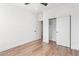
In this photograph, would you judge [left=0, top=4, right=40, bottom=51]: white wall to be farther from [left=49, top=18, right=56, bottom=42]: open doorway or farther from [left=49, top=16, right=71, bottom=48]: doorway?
[left=49, top=16, right=71, bottom=48]: doorway

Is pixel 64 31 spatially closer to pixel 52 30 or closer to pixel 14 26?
pixel 52 30

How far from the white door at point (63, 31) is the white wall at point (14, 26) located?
247cm

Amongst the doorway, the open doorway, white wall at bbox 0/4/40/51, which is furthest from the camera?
the open doorway

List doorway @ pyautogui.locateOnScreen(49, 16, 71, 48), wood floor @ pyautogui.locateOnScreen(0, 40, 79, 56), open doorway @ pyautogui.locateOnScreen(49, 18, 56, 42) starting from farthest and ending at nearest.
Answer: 1. open doorway @ pyautogui.locateOnScreen(49, 18, 56, 42)
2. doorway @ pyautogui.locateOnScreen(49, 16, 71, 48)
3. wood floor @ pyautogui.locateOnScreen(0, 40, 79, 56)

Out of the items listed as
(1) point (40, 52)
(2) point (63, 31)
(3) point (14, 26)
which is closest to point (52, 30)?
(2) point (63, 31)

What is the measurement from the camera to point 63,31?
4.84 m

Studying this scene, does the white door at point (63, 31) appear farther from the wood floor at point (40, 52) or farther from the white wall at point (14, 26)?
the white wall at point (14, 26)

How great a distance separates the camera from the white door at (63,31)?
181 inches

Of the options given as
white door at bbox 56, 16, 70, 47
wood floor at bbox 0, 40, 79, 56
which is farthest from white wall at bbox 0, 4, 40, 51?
white door at bbox 56, 16, 70, 47

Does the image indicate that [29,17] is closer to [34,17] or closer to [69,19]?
[34,17]

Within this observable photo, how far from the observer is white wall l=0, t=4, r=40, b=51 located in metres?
3.93

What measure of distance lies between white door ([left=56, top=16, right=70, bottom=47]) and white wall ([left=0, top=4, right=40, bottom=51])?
2.47m

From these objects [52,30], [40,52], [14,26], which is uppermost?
[14,26]

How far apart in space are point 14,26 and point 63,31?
10.5 feet
